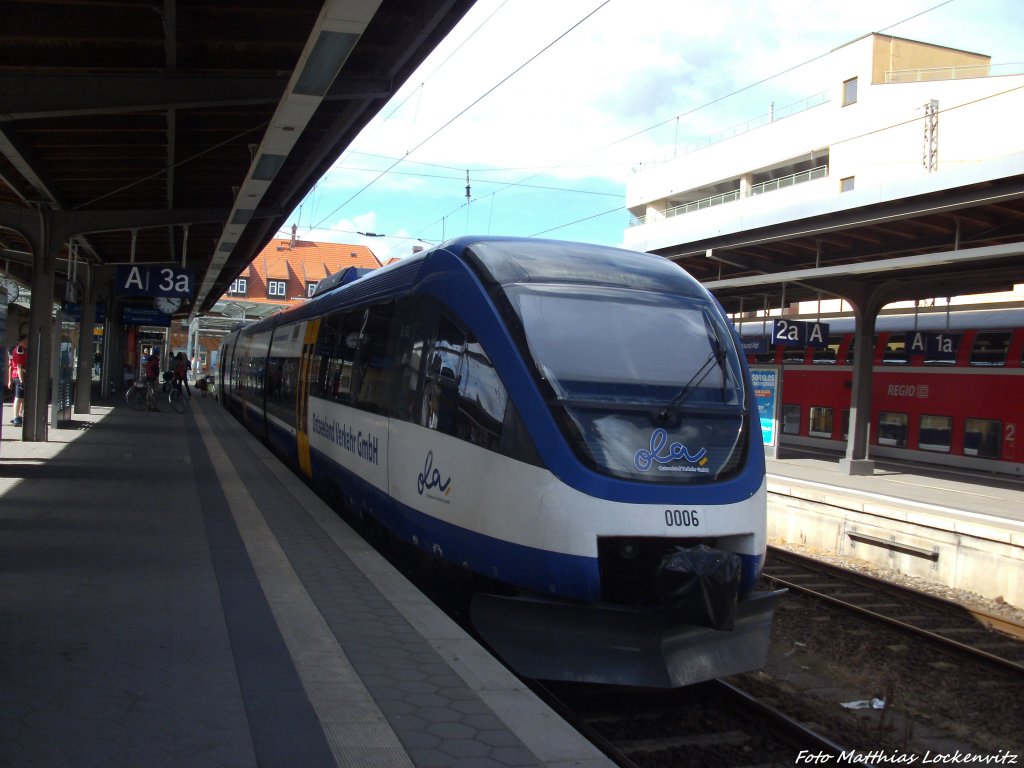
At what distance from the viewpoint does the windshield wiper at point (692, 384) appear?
6528 millimetres

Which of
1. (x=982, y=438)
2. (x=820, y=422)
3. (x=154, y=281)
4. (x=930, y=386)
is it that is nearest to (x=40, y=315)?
(x=154, y=281)

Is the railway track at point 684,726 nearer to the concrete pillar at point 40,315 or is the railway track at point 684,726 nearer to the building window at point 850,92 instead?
the concrete pillar at point 40,315

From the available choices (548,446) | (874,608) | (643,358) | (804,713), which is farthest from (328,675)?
(874,608)

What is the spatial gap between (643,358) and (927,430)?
18.1 metres

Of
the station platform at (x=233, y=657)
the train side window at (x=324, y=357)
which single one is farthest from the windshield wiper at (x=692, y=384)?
the train side window at (x=324, y=357)

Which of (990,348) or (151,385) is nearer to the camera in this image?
(990,348)

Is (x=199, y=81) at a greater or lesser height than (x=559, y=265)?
greater

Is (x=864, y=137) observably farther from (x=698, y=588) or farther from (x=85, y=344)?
(x=698, y=588)

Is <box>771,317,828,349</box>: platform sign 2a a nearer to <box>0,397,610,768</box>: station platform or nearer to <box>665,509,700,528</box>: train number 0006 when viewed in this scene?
<box>0,397,610,768</box>: station platform

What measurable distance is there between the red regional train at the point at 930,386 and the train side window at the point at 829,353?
27mm

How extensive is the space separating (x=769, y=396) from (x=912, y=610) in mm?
11188

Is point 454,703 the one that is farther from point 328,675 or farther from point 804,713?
point 804,713

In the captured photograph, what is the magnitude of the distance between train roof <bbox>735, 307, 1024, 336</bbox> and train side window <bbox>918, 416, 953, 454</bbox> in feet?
6.84

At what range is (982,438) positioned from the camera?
20.9 meters
